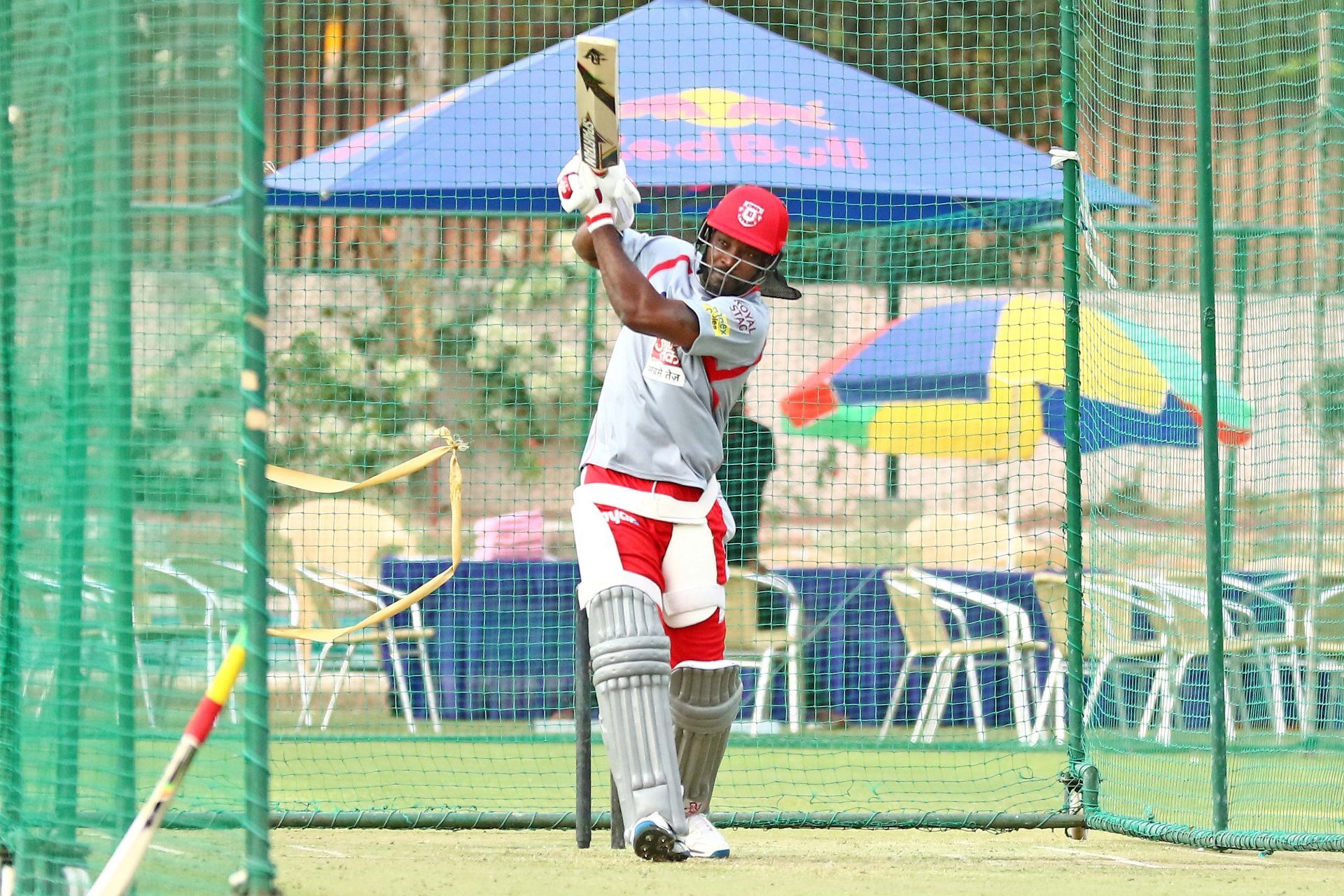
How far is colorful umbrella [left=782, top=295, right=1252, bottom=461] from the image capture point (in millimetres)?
8797

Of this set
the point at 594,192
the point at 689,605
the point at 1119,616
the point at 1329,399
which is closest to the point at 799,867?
the point at 689,605

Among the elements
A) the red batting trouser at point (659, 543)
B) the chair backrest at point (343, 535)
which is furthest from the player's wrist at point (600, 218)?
the chair backrest at point (343, 535)

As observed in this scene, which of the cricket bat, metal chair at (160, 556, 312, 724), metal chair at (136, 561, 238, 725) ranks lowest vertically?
metal chair at (136, 561, 238, 725)

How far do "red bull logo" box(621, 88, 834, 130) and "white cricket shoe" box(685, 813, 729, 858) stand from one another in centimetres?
482

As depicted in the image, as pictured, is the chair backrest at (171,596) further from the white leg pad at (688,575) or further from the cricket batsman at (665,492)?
the white leg pad at (688,575)

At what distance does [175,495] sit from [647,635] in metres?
1.70

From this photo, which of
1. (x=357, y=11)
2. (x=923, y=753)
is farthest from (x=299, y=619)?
(x=357, y=11)

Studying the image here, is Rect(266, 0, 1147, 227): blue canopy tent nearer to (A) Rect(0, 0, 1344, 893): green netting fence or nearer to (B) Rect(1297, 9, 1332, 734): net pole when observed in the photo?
(A) Rect(0, 0, 1344, 893): green netting fence

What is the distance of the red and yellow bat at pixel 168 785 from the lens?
3719 millimetres

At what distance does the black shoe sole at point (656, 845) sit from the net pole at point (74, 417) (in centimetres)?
171

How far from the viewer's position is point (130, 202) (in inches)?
160

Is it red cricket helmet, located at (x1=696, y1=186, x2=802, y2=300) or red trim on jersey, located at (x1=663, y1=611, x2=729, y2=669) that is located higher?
red cricket helmet, located at (x1=696, y1=186, x2=802, y2=300)

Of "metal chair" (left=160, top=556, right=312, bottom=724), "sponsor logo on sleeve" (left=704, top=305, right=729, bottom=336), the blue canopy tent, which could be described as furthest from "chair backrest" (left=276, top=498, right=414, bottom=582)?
"metal chair" (left=160, top=556, right=312, bottom=724)

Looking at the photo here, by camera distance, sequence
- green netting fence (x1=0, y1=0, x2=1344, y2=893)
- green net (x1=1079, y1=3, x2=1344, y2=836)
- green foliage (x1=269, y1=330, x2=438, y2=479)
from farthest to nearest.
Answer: green foliage (x1=269, y1=330, x2=438, y2=479) < green net (x1=1079, y1=3, x2=1344, y2=836) < green netting fence (x1=0, y1=0, x2=1344, y2=893)
